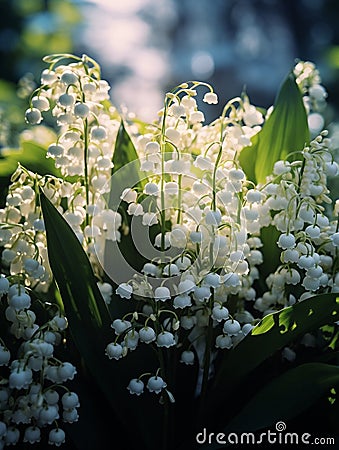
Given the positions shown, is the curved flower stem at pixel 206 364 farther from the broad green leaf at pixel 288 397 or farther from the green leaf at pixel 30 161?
the green leaf at pixel 30 161

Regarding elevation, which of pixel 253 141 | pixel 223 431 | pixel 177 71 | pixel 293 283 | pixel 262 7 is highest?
pixel 262 7

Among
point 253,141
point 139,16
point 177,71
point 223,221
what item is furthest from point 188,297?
point 139,16

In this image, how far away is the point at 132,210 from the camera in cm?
51

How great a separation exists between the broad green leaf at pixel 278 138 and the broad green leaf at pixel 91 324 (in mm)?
197

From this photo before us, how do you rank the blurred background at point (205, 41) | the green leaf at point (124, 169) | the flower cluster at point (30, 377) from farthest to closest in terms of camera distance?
the blurred background at point (205, 41)
the green leaf at point (124, 169)
the flower cluster at point (30, 377)

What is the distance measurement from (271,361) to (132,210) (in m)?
0.17

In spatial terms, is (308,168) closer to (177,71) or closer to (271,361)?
(271,361)

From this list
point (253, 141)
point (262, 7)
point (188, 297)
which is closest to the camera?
point (188, 297)

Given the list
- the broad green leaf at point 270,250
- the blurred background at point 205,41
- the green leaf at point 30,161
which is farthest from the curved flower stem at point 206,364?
the blurred background at point 205,41

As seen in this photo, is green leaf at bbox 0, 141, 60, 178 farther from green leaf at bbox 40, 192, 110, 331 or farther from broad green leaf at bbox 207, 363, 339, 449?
broad green leaf at bbox 207, 363, 339, 449

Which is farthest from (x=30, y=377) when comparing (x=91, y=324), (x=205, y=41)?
(x=205, y=41)

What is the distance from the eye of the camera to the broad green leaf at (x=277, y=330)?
1.51 feet

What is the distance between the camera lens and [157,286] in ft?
1.63

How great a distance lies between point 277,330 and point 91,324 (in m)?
0.13
